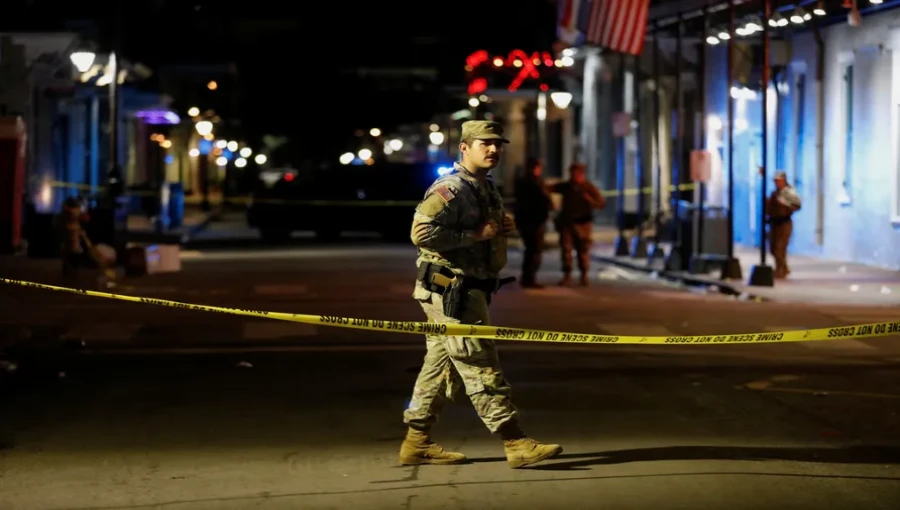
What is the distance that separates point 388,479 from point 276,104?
6479cm

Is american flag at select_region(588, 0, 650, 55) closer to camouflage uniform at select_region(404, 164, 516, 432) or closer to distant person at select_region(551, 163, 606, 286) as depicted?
distant person at select_region(551, 163, 606, 286)

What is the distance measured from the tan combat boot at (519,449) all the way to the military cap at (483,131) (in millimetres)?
1557

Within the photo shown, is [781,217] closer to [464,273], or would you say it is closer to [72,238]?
[72,238]

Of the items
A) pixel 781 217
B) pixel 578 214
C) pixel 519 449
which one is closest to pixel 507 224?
pixel 519 449

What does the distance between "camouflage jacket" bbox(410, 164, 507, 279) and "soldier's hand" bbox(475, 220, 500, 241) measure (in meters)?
0.03

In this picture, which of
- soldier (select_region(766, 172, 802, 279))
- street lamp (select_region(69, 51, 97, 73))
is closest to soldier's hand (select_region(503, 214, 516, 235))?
soldier (select_region(766, 172, 802, 279))

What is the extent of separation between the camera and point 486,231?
7.86 meters

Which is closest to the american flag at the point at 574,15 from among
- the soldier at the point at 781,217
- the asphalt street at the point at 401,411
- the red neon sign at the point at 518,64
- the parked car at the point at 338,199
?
the soldier at the point at 781,217

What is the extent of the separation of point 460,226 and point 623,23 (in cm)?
1641

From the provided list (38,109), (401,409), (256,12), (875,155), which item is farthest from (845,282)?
(256,12)

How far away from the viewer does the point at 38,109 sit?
35312mm

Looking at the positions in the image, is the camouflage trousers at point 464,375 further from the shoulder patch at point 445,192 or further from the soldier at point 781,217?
the soldier at point 781,217

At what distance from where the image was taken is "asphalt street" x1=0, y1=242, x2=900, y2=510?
760 cm

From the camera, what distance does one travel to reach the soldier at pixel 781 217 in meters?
21.6
